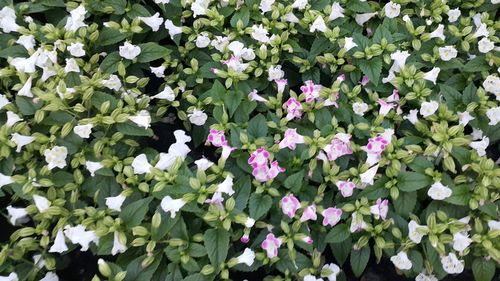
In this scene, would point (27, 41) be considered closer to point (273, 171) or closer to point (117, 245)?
point (117, 245)

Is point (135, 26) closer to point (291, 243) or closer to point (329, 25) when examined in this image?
point (329, 25)

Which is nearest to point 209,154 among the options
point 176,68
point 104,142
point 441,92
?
point 176,68

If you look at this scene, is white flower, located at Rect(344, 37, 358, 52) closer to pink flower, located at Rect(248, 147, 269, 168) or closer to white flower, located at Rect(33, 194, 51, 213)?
pink flower, located at Rect(248, 147, 269, 168)

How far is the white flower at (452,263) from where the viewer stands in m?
2.04

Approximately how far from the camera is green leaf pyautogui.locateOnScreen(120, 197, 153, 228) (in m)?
2.04

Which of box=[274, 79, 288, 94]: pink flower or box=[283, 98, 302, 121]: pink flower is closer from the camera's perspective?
box=[283, 98, 302, 121]: pink flower

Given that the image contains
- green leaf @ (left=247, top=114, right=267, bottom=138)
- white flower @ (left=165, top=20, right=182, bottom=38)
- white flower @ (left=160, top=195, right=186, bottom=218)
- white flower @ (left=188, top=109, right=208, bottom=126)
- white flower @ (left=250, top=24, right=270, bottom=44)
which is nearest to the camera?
white flower @ (left=160, top=195, right=186, bottom=218)

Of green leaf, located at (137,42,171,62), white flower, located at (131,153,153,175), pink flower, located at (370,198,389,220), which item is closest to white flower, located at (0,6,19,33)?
green leaf, located at (137,42,171,62)

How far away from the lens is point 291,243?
210cm

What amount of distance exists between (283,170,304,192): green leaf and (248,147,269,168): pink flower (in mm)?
139

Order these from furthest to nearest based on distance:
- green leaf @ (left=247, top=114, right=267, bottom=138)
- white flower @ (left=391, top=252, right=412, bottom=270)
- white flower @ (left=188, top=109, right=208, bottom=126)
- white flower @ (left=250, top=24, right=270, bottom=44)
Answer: white flower @ (left=250, top=24, right=270, bottom=44) → white flower @ (left=188, top=109, right=208, bottom=126) → green leaf @ (left=247, top=114, right=267, bottom=138) → white flower @ (left=391, top=252, right=412, bottom=270)

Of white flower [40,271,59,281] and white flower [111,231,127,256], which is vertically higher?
white flower [111,231,127,256]

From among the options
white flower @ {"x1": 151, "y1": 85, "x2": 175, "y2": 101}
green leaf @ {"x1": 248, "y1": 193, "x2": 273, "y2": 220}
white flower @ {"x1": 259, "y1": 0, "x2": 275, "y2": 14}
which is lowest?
green leaf @ {"x1": 248, "y1": 193, "x2": 273, "y2": 220}

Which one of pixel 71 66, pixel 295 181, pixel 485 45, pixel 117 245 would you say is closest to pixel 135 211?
pixel 117 245
